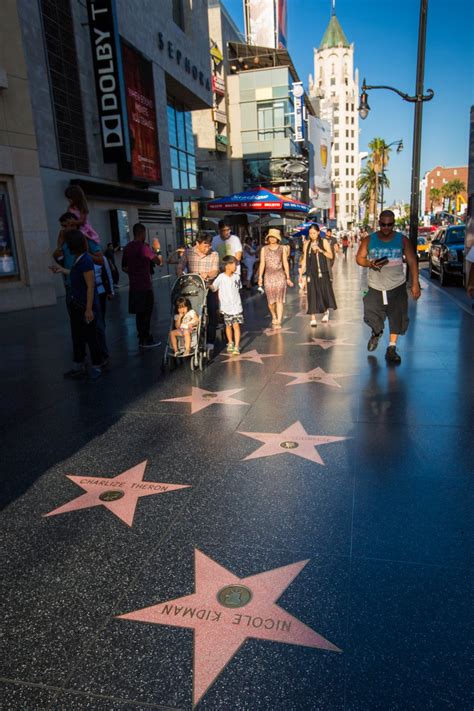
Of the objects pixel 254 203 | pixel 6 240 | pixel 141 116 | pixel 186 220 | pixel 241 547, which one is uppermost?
pixel 141 116

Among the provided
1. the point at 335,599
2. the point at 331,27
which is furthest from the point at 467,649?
the point at 331,27

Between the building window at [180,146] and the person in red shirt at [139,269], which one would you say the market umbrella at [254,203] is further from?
the building window at [180,146]

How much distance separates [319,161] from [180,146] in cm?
4240

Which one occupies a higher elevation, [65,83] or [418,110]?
[65,83]

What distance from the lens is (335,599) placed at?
243cm

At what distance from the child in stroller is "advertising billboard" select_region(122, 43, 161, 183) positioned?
15335mm

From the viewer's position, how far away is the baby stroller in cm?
691

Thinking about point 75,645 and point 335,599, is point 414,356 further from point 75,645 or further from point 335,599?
point 75,645

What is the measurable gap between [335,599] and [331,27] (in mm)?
170676

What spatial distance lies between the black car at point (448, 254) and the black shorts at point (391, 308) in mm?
10764

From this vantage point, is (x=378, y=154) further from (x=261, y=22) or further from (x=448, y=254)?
(x=448, y=254)

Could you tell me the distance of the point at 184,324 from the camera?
22.6 feet

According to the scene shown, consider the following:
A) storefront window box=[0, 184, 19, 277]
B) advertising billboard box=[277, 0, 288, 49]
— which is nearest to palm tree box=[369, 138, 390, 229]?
advertising billboard box=[277, 0, 288, 49]

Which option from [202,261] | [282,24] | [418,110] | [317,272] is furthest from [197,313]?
[282,24]
